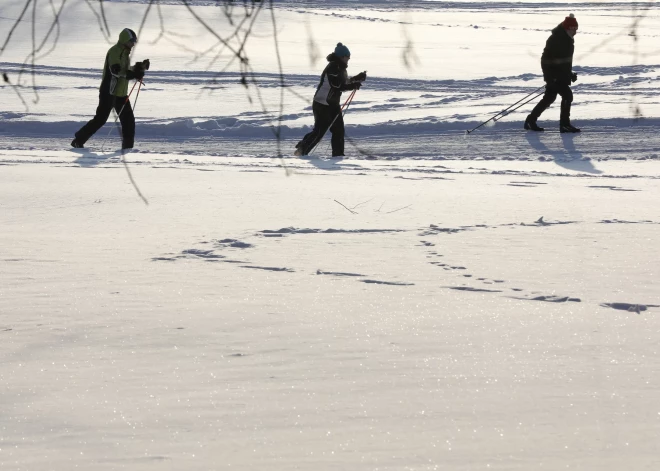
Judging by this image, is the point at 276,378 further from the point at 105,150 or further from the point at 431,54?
the point at 431,54

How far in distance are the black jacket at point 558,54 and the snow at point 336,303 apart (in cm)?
67

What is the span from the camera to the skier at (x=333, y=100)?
9758mm

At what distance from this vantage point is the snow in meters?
2.99

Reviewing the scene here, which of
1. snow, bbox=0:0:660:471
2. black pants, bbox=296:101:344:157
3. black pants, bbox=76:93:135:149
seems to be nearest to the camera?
snow, bbox=0:0:660:471

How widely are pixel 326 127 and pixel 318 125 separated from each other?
10cm

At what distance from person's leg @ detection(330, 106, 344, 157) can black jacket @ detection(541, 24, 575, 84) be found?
211 centimetres

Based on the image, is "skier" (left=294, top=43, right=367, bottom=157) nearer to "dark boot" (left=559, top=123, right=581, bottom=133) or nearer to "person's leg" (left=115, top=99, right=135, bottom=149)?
"person's leg" (left=115, top=99, right=135, bottom=149)

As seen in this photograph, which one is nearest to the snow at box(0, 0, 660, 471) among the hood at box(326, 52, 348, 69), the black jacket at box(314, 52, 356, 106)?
the black jacket at box(314, 52, 356, 106)

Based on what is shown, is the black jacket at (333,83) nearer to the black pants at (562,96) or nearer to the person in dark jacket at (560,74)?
the person in dark jacket at (560,74)

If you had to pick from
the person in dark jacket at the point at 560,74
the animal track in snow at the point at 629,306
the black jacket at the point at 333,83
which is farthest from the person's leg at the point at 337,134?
the animal track in snow at the point at 629,306

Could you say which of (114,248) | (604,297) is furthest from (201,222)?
(604,297)

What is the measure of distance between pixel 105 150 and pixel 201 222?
15.3 feet

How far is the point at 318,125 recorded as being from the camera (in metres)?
10.2

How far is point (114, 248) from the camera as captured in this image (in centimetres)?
569
